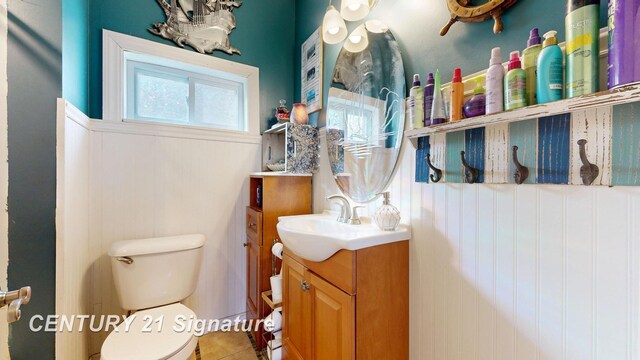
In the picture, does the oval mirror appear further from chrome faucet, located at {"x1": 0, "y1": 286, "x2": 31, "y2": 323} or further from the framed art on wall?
chrome faucet, located at {"x1": 0, "y1": 286, "x2": 31, "y2": 323}

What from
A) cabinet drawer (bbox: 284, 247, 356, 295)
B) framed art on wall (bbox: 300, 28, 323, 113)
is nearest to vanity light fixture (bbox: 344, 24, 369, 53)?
framed art on wall (bbox: 300, 28, 323, 113)

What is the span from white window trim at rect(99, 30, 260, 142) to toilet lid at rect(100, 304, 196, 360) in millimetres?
1138

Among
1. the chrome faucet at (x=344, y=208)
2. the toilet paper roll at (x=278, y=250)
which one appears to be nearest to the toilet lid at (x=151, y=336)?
the toilet paper roll at (x=278, y=250)

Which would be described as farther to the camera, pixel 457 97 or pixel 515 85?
pixel 457 97

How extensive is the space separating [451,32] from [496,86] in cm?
35

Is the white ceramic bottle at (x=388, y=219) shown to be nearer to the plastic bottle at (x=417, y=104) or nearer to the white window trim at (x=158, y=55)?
the plastic bottle at (x=417, y=104)

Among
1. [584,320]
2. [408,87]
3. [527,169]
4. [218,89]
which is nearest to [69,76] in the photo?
[218,89]

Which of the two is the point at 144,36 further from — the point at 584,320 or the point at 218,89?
the point at 584,320

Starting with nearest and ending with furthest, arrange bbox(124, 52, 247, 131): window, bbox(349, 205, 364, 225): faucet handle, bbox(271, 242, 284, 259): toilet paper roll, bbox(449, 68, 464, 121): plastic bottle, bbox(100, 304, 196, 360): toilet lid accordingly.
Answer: bbox(449, 68, 464, 121): plastic bottle < bbox(100, 304, 196, 360): toilet lid < bbox(349, 205, 364, 225): faucet handle < bbox(271, 242, 284, 259): toilet paper roll < bbox(124, 52, 247, 131): window

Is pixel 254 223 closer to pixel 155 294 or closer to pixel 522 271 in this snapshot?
pixel 155 294

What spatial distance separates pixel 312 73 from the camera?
1810mm

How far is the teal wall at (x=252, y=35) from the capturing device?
1.51m

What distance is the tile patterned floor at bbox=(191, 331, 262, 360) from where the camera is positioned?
5.14ft

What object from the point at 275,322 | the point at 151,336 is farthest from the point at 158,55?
the point at 275,322
